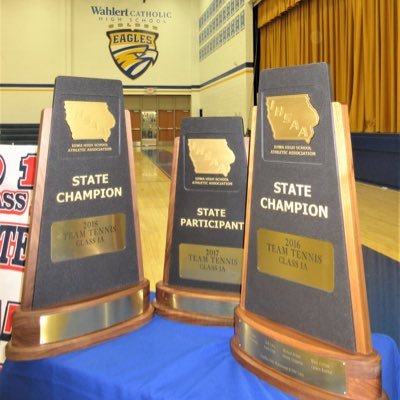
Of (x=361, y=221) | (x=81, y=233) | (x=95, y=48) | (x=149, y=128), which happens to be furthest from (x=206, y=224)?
(x=149, y=128)

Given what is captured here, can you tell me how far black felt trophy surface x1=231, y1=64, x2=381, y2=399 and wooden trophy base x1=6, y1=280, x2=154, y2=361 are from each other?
10.3 inches

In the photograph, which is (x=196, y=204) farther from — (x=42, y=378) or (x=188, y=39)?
(x=188, y=39)

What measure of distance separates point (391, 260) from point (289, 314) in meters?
2.19

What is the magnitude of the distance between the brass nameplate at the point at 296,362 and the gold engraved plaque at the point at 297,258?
0.12 meters

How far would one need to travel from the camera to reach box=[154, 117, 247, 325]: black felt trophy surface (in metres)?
1.07

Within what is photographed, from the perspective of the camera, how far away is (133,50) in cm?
1627

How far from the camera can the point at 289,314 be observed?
0.86 m

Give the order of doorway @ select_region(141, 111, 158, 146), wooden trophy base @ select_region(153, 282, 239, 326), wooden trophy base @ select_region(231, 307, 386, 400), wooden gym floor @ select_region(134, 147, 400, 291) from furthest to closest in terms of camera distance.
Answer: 1. doorway @ select_region(141, 111, 158, 146)
2. wooden gym floor @ select_region(134, 147, 400, 291)
3. wooden trophy base @ select_region(153, 282, 239, 326)
4. wooden trophy base @ select_region(231, 307, 386, 400)

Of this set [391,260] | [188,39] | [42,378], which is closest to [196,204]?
[42,378]

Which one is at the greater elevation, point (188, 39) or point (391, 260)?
point (188, 39)

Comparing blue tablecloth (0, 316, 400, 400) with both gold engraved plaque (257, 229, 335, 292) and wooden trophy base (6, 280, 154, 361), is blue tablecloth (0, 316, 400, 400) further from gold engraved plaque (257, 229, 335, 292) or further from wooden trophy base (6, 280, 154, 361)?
gold engraved plaque (257, 229, 335, 292)

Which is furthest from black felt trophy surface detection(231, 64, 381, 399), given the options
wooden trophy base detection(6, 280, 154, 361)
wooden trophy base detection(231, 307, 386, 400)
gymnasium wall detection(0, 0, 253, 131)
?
gymnasium wall detection(0, 0, 253, 131)

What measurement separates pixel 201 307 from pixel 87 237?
1.04 ft

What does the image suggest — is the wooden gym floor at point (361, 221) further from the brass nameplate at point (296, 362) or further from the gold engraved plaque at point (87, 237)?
the brass nameplate at point (296, 362)
